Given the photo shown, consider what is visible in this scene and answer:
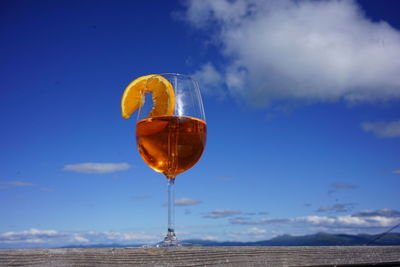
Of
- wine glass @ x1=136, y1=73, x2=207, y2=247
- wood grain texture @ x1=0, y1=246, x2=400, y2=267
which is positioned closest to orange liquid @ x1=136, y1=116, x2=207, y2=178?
wine glass @ x1=136, y1=73, x2=207, y2=247

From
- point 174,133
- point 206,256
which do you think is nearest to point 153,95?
point 174,133

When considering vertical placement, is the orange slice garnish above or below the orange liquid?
above

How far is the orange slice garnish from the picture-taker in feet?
7.41

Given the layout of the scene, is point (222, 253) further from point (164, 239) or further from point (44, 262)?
point (44, 262)

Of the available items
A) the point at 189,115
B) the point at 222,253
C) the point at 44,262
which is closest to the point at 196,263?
the point at 222,253

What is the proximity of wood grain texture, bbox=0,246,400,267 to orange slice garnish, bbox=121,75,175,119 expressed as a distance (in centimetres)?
94

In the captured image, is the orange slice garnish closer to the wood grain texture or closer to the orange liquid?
the orange liquid

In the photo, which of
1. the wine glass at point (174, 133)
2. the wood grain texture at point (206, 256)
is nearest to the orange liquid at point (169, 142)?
the wine glass at point (174, 133)

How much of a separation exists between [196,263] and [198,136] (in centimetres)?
96

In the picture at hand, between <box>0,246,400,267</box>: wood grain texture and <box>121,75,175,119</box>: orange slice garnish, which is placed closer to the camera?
<box>0,246,400,267</box>: wood grain texture

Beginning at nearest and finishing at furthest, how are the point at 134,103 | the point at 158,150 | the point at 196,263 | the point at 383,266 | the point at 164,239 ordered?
the point at 196,263
the point at 164,239
the point at 383,266
the point at 158,150
the point at 134,103

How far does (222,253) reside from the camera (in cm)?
159

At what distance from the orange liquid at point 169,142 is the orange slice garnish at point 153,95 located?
0.22 ft

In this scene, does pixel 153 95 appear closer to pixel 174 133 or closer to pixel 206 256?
pixel 174 133
